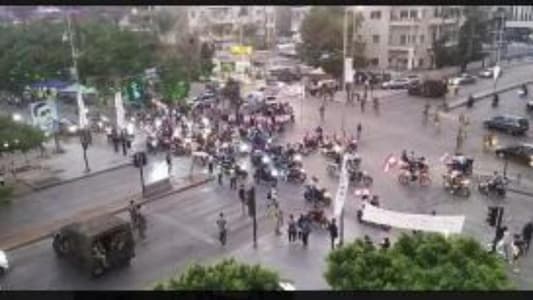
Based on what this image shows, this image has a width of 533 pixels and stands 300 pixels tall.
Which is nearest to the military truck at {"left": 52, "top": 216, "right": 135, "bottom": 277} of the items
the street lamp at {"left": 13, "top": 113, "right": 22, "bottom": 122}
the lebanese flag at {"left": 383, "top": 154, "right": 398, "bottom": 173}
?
the street lamp at {"left": 13, "top": 113, "right": 22, "bottom": 122}

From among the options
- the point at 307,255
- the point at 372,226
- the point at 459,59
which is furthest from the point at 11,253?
the point at 459,59

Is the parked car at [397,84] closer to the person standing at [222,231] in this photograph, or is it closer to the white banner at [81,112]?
the white banner at [81,112]

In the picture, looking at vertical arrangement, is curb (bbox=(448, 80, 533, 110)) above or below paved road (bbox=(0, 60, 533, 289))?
above

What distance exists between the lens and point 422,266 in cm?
1079

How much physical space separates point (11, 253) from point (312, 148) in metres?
Result: 10.4

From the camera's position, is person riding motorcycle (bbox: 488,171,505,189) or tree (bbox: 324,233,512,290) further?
person riding motorcycle (bbox: 488,171,505,189)

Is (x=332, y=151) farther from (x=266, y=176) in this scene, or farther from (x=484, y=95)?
(x=484, y=95)

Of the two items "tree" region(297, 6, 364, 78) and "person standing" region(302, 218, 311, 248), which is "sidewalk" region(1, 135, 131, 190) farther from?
"tree" region(297, 6, 364, 78)

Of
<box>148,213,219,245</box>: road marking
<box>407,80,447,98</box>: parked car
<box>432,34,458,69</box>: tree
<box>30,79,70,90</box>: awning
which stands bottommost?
<box>148,213,219,245</box>: road marking

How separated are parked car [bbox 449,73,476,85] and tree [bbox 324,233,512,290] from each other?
17975 millimetres

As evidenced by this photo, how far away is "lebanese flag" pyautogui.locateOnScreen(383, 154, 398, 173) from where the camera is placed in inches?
815

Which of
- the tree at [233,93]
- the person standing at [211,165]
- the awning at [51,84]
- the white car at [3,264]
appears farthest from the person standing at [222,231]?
the awning at [51,84]

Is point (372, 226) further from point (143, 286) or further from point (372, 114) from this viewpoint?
point (372, 114)

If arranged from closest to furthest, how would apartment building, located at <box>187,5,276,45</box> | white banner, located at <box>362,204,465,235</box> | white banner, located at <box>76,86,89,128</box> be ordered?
1. white banner, located at <box>362,204,465,235</box>
2. white banner, located at <box>76,86,89,128</box>
3. apartment building, located at <box>187,5,276,45</box>
